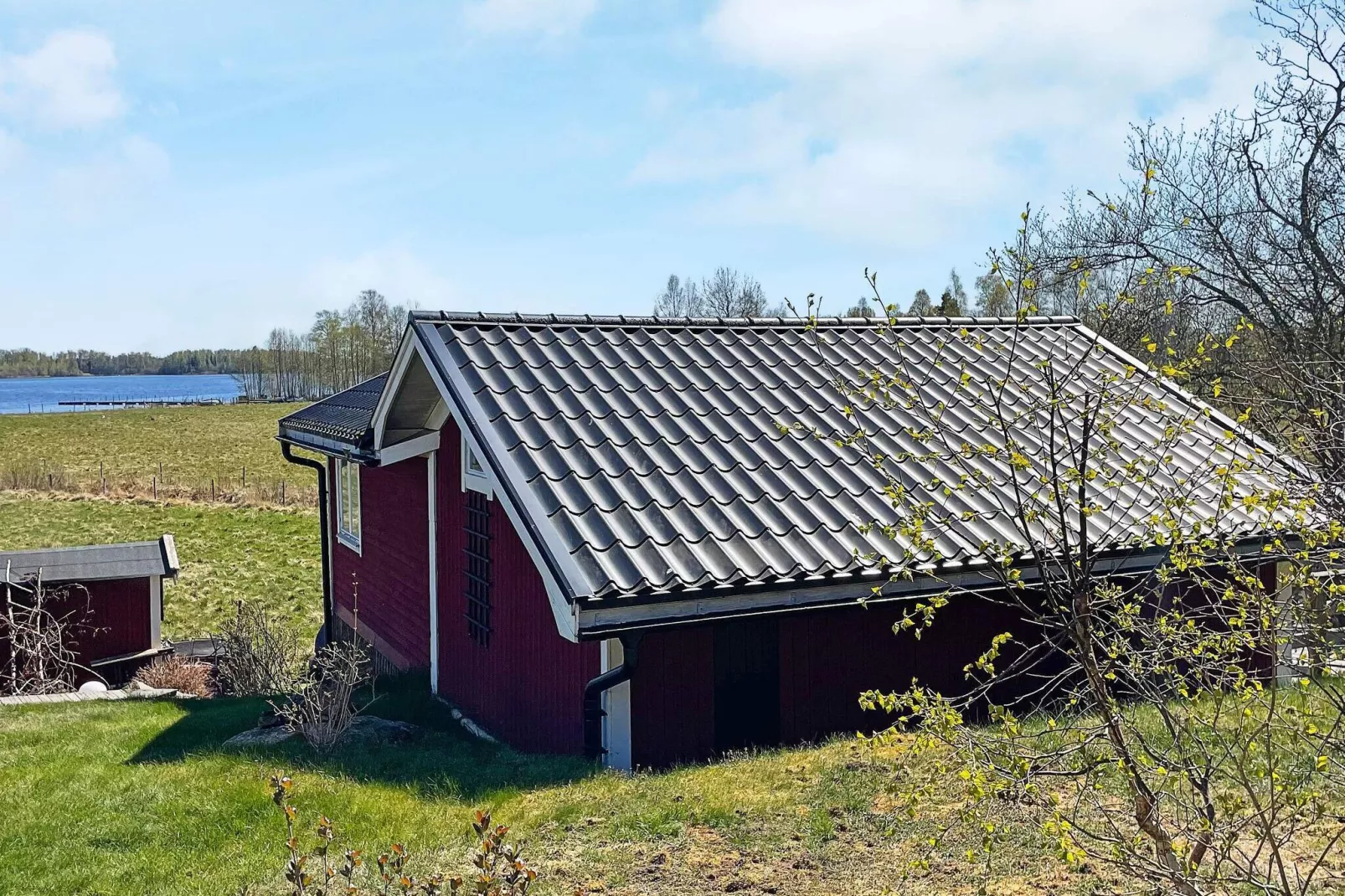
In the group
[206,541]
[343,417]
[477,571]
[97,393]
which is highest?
[97,393]

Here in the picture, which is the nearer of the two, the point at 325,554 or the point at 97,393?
the point at 325,554

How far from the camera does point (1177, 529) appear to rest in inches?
160

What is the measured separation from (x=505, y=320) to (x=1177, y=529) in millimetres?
6048

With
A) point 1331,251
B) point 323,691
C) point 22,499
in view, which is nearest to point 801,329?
point 323,691

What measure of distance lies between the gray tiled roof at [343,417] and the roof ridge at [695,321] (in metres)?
1.74

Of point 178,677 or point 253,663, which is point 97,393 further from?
point 253,663

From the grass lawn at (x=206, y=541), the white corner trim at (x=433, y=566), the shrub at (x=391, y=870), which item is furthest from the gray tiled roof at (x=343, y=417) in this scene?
the shrub at (x=391, y=870)

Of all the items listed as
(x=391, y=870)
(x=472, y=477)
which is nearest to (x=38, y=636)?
(x=472, y=477)

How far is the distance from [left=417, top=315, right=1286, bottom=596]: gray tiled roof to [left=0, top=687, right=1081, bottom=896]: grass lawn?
1.24 metres

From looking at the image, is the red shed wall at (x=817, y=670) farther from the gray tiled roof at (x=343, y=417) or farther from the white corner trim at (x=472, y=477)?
the gray tiled roof at (x=343, y=417)

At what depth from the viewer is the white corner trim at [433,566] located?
9875 millimetres

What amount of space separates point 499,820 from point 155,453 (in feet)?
A: 156

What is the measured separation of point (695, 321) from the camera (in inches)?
387

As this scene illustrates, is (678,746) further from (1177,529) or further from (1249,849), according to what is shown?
(1177,529)
